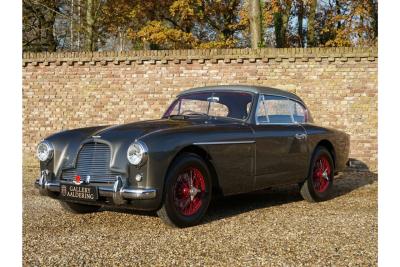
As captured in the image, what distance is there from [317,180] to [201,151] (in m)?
2.52

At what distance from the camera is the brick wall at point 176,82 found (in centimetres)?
1098

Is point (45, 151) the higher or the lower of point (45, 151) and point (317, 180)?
the higher

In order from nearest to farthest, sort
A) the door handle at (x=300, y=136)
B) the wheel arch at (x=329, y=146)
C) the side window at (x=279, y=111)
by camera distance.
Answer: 1. the side window at (x=279, y=111)
2. the door handle at (x=300, y=136)
3. the wheel arch at (x=329, y=146)

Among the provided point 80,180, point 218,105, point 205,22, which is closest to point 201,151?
point 218,105

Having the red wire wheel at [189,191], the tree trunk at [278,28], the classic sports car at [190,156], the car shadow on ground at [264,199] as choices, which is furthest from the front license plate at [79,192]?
the tree trunk at [278,28]

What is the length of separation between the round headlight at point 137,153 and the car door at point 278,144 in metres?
1.69

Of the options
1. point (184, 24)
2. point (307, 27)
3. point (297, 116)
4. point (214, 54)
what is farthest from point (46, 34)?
point (297, 116)

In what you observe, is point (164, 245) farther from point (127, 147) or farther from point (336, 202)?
point (336, 202)

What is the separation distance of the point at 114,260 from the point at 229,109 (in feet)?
9.34

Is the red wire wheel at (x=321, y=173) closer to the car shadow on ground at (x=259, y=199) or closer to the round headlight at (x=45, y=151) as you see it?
the car shadow on ground at (x=259, y=199)

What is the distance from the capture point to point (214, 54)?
11.2m

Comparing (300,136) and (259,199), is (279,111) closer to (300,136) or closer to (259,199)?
(300,136)

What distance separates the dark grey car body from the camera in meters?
4.72

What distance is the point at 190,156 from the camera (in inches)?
198
